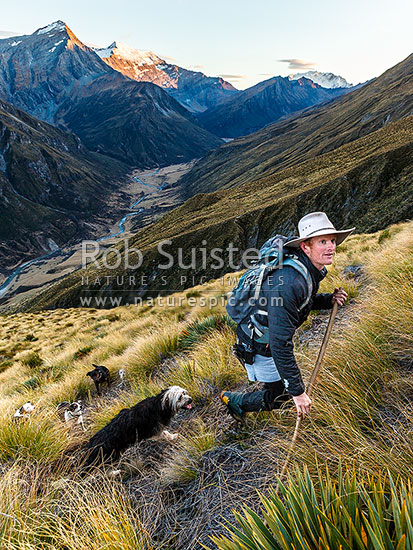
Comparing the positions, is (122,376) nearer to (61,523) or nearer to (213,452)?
(213,452)

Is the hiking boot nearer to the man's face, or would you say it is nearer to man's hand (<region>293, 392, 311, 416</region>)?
man's hand (<region>293, 392, 311, 416</region>)

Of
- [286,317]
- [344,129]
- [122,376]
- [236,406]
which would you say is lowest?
[122,376]

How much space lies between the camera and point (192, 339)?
588cm

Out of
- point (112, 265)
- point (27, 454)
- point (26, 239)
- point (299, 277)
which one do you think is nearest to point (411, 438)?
point (299, 277)

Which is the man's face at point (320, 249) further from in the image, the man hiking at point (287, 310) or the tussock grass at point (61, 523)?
the tussock grass at point (61, 523)

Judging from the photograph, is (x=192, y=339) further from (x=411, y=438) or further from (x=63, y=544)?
(x=411, y=438)

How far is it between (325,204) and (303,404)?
178 feet

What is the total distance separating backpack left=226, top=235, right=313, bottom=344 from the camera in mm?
2352

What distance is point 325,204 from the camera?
50406mm

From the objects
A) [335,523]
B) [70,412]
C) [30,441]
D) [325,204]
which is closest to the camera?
[335,523]

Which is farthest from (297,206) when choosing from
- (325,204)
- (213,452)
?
(213,452)

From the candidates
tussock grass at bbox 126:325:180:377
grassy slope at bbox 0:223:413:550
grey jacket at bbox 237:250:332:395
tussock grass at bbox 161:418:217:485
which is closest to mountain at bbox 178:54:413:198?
tussock grass at bbox 126:325:180:377

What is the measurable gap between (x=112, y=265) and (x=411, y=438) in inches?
2734

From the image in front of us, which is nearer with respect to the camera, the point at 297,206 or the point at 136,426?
the point at 136,426
